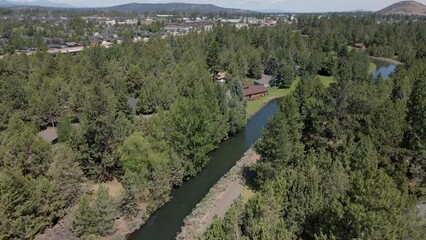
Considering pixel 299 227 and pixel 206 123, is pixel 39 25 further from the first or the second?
pixel 299 227

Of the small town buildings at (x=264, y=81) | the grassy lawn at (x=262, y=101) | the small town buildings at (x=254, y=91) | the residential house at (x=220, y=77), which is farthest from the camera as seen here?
the small town buildings at (x=264, y=81)

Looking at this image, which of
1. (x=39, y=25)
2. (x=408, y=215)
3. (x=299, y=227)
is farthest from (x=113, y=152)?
(x=39, y=25)

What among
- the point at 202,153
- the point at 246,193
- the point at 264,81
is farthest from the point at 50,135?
the point at 264,81

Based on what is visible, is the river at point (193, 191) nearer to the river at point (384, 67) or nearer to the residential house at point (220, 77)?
the residential house at point (220, 77)

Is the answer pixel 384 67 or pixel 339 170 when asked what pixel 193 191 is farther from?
pixel 384 67

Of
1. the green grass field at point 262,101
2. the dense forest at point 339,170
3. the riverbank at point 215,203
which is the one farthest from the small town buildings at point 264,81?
the riverbank at point 215,203
